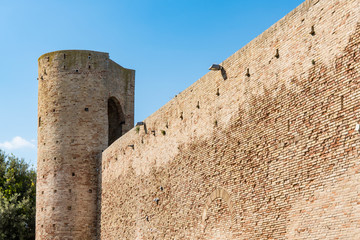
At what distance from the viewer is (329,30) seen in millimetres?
7586

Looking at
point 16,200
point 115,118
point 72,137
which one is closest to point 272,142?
point 72,137

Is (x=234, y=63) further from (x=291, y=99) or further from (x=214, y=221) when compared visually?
(x=214, y=221)

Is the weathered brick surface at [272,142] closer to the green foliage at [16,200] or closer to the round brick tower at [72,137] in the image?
the round brick tower at [72,137]

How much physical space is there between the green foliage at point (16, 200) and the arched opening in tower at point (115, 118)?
4555 millimetres

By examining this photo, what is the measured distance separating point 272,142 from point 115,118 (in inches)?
447

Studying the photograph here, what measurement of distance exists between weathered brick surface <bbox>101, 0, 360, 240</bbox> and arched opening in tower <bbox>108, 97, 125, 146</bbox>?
237 inches

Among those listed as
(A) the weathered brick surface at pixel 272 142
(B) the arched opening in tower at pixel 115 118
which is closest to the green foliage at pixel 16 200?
(B) the arched opening in tower at pixel 115 118

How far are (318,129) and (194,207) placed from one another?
4.08 m

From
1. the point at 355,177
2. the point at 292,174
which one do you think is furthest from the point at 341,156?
the point at 292,174

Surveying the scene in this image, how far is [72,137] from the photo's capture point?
56.5 feet

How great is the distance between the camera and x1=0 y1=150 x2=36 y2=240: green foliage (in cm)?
1994

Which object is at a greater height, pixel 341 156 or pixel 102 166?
pixel 102 166

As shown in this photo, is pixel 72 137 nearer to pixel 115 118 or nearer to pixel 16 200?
pixel 115 118

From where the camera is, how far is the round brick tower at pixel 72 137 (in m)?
16.8
